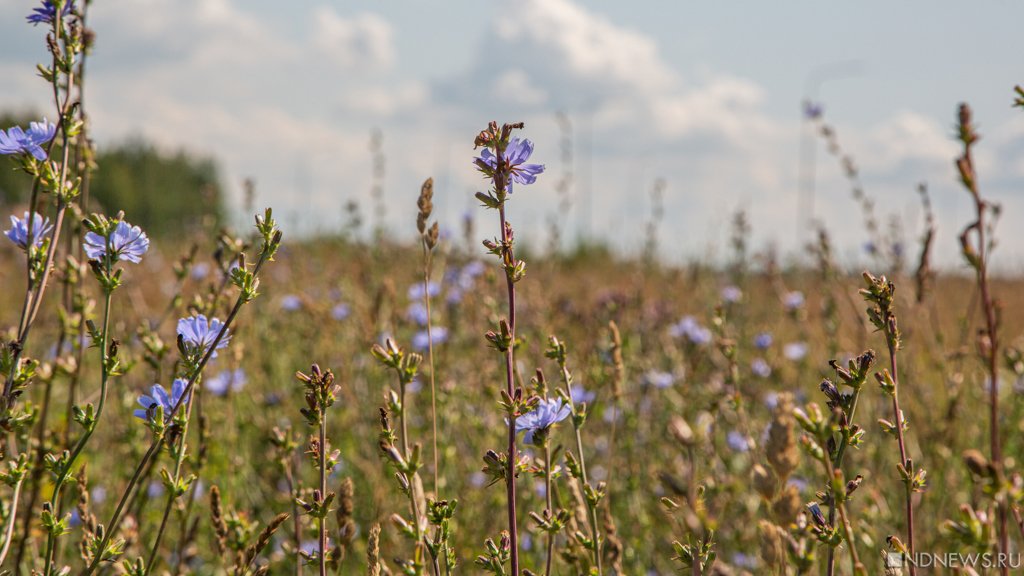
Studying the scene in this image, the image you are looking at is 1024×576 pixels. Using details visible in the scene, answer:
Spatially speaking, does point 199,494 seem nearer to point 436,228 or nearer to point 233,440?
point 233,440

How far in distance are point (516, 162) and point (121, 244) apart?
70cm

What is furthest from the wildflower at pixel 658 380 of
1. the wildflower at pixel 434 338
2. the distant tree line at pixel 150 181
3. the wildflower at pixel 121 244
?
the distant tree line at pixel 150 181

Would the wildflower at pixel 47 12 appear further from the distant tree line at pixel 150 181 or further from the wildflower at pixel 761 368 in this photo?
the distant tree line at pixel 150 181

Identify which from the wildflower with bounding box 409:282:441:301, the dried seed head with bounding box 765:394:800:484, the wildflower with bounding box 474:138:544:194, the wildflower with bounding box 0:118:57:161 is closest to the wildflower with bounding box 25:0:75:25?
the wildflower with bounding box 0:118:57:161

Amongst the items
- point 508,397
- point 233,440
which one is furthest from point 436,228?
point 233,440

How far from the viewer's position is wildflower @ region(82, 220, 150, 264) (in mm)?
1369

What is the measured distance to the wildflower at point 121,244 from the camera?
53.9 inches

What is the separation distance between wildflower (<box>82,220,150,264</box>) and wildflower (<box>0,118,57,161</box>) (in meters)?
0.19

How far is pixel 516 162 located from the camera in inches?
51.2

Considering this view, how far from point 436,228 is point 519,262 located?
0.30m

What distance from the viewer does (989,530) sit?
3.26 ft

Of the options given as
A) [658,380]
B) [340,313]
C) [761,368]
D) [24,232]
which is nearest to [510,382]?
[24,232]

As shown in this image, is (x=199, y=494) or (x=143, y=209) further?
(x=143, y=209)

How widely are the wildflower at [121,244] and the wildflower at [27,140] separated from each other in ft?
0.61
